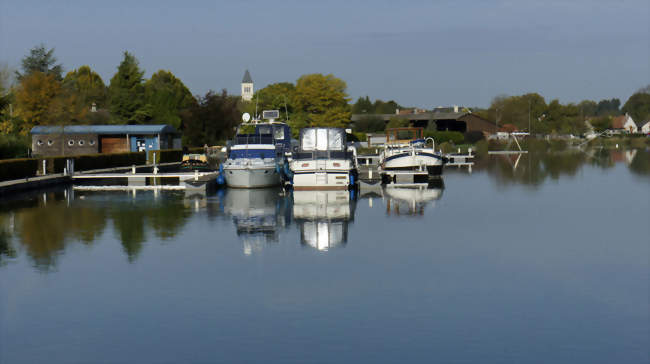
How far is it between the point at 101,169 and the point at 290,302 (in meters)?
46.6

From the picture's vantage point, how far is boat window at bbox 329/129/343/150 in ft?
136

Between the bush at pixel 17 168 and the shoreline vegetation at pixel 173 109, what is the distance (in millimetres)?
9671

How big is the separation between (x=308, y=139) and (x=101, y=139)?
44815 mm

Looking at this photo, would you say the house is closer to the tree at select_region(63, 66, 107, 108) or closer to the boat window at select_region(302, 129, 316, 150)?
the boat window at select_region(302, 129, 316, 150)

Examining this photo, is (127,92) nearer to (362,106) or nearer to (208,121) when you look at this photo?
(208,121)

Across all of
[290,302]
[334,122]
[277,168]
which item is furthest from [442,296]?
[334,122]

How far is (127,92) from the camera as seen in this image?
338ft

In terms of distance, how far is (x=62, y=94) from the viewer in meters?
74.3

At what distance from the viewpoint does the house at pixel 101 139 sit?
74.8 meters

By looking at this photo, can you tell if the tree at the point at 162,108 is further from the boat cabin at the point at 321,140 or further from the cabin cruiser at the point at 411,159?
the boat cabin at the point at 321,140

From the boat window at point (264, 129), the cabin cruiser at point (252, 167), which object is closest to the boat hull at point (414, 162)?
the boat window at point (264, 129)

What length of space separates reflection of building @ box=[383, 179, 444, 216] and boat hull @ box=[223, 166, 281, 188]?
598cm

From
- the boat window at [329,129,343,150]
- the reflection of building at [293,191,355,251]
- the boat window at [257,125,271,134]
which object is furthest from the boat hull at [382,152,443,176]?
the reflection of building at [293,191,355,251]

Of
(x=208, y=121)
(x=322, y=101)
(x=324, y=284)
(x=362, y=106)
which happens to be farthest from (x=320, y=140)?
(x=362, y=106)
